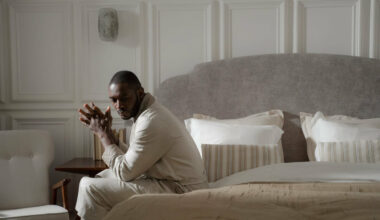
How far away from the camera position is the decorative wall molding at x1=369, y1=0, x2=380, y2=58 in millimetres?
3543

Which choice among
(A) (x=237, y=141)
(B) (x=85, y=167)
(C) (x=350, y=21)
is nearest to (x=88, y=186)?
(B) (x=85, y=167)

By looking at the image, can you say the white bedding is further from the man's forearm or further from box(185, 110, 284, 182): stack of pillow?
the man's forearm

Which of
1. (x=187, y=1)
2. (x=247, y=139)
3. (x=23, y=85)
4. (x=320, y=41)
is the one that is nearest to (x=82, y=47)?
(x=23, y=85)

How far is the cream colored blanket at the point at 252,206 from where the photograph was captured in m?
1.51

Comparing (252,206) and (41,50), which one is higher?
(41,50)

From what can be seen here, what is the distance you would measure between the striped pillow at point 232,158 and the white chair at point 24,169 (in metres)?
1.05

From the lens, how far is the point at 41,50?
153 inches

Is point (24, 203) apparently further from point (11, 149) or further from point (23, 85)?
point (23, 85)

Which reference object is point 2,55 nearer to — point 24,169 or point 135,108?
point 24,169

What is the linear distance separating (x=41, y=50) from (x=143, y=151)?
204 cm

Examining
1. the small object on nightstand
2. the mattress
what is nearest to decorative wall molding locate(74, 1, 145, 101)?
the small object on nightstand

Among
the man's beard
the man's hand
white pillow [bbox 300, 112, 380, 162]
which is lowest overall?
white pillow [bbox 300, 112, 380, 162]

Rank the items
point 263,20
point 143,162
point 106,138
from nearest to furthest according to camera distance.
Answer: point 143,162 → point 106,138 → point 263,20

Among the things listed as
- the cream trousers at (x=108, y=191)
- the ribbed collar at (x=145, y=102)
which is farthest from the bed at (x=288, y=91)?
the ribbed collar at (x=145, y=102)
